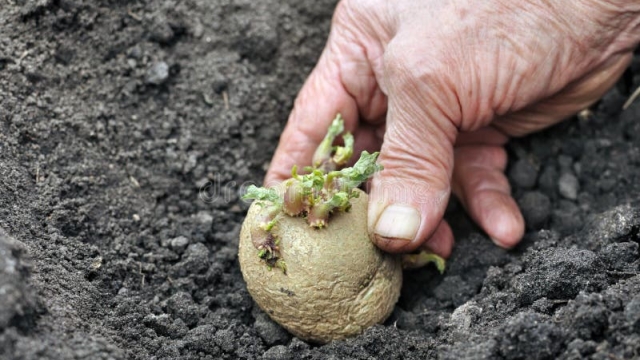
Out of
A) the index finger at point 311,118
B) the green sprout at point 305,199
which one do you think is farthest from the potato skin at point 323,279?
the index finger at point 311,118

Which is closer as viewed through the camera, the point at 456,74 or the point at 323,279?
the point at 323,279

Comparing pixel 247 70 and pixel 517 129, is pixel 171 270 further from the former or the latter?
pixel 517 129

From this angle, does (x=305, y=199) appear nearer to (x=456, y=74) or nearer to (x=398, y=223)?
(x=398, y=223)

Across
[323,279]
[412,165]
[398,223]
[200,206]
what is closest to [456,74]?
[412,165]

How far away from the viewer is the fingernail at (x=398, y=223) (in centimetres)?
292

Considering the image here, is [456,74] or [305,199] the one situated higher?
[456,74]

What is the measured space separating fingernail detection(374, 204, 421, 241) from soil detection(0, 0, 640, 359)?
0.39m

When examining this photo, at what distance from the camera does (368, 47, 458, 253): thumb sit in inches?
118

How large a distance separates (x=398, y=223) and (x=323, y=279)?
0.41 meters

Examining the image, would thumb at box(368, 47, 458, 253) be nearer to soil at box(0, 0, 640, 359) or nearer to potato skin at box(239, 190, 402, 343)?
potato skin at box(239, 190, 402, 343)

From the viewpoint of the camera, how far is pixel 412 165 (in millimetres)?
3057

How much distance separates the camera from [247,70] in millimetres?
3881

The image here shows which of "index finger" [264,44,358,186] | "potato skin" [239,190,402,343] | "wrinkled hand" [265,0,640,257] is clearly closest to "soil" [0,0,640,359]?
"potato skin" [239,190,402,343]

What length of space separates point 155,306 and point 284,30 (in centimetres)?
188
